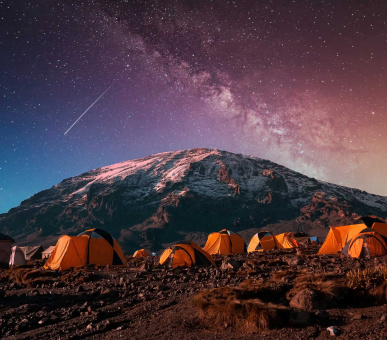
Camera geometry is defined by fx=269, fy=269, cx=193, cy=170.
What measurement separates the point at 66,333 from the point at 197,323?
11.6 feet

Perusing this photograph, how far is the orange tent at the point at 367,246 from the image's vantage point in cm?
1957

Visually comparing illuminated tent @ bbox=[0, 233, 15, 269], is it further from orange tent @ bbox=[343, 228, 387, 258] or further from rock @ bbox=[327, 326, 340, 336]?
orange tent @ bbox=[343, 228, 387, 258]

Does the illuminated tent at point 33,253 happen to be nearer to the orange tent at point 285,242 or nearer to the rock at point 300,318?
the orange tent at point 285,242

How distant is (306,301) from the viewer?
23.4 feet

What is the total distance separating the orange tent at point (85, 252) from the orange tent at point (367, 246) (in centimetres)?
1805

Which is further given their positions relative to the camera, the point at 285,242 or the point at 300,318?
the point at 285,242

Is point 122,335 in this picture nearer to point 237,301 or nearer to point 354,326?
point 237,301

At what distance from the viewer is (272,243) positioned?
37.7 metres

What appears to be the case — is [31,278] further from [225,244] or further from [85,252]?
[225,244]

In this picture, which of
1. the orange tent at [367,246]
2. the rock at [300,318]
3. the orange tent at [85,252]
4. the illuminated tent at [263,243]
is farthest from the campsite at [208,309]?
the illuminated tent at [263,243]

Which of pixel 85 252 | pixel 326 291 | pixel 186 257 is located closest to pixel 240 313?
pixel 326 291

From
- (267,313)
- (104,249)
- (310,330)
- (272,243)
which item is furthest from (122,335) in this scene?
(272,243)

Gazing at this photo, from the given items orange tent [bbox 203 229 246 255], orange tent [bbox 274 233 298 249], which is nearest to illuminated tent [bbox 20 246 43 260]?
orange tent [bbox 203 229 246 255]

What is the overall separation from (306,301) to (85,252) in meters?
17.8
